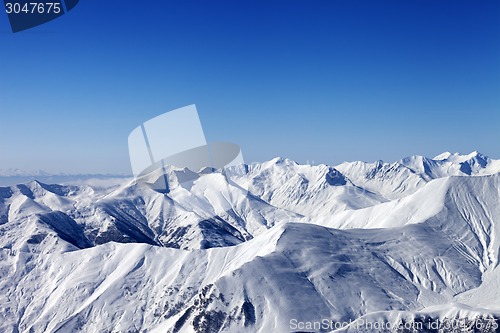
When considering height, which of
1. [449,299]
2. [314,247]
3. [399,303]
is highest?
[314,247]

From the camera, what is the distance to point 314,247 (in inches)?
6909

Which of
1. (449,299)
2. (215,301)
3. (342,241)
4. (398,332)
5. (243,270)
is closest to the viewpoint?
(398,332)

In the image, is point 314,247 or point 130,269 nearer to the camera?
point 314,247

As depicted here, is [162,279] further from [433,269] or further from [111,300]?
[433,269]

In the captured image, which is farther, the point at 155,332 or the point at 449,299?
the point at 449,299

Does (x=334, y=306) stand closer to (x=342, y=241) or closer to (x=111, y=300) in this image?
(x=342, y=241)

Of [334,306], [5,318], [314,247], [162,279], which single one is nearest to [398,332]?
[334,306]

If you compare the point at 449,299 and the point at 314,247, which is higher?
the point at 314,247

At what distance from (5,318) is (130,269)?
54662 mm

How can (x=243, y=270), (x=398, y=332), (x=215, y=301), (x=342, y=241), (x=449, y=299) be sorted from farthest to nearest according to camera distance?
(x=342, y=241), (x=449, y=299), (x=243, y=270), (x=215, y=301), (x=398, y=332)

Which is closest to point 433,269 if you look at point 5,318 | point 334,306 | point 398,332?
point 334,306

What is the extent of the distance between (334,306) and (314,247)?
3350cm

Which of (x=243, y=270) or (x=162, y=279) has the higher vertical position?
(x=243, y=270)

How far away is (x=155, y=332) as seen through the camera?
15375cm
